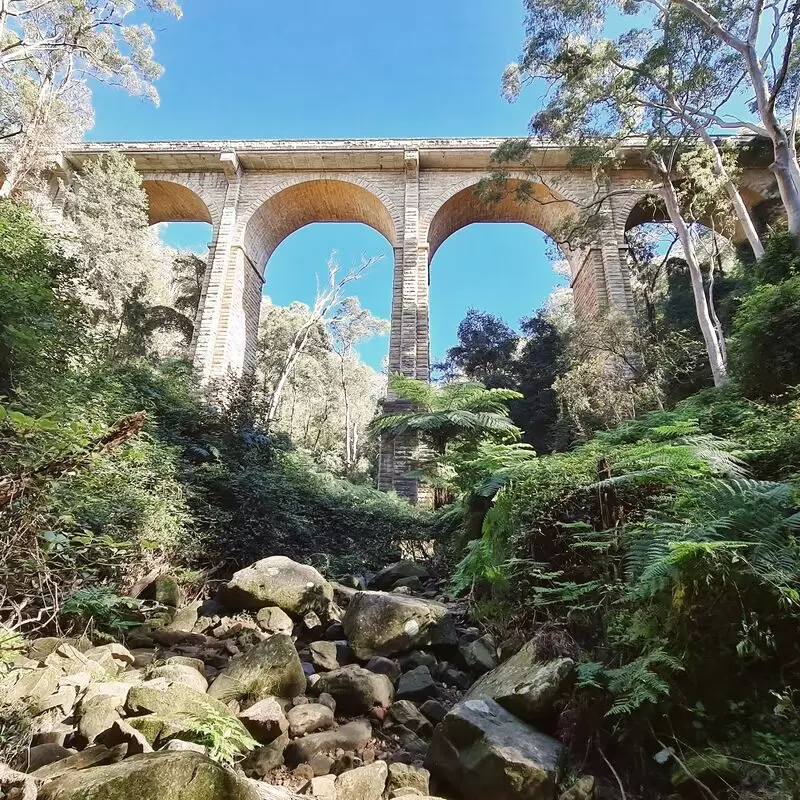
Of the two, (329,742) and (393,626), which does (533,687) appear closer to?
(329,742)

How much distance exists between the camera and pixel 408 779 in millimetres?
2244

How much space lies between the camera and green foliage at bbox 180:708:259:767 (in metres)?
2.19

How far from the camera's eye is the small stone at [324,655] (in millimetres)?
3457

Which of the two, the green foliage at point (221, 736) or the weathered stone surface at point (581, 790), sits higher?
the green foliage at point (221, 736)

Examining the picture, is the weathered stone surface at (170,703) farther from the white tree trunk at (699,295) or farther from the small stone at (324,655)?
the white tree trunk at (699,295)

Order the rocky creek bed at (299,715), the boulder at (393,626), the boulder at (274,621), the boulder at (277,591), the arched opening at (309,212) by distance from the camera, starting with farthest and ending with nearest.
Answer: the arched opening at (309,212) → the boulder at (277,591) → the boulder at (274,621) → the boulder at (393,626) → the rocky creek bed at (299,715)

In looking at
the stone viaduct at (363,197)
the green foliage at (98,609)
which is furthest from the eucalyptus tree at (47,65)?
the green foliage at (98,609)

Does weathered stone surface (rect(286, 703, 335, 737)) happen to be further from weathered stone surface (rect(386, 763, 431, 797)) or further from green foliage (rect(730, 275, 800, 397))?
green foliage (rect(730, 275, 800, 397))

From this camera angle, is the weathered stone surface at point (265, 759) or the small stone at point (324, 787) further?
the weathered stone surface at point (265, 759)

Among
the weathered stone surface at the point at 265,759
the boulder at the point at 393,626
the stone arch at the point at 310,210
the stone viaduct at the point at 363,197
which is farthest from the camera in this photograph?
the stone arch at the point at 310,210

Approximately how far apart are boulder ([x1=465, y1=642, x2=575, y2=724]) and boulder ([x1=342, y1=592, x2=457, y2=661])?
1.00 m

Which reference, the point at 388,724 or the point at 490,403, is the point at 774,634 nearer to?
the point at 388,724

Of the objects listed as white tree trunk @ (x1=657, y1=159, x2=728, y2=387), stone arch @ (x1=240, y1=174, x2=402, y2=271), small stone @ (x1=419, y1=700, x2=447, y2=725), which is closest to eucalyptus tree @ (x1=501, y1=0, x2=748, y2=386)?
white tree trunk @ (x1=657, y1=159, x2=728, y2=387)

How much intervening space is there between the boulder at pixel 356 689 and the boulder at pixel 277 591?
1.19 metres
